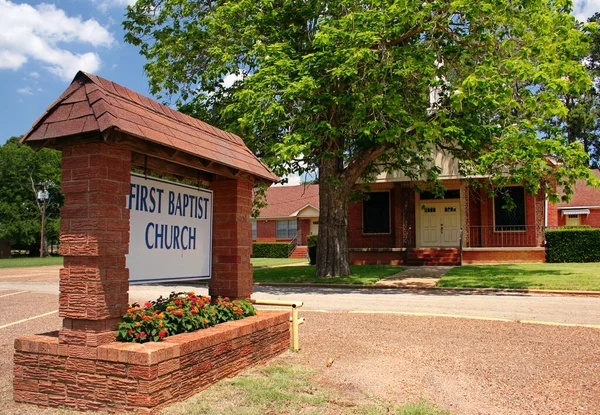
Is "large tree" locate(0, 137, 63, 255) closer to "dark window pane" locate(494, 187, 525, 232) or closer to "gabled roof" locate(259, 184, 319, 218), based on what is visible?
"gabled roof" locate(259, 184, 319, 218)

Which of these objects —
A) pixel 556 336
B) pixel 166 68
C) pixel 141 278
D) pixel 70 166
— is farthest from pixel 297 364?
pixel 166 68

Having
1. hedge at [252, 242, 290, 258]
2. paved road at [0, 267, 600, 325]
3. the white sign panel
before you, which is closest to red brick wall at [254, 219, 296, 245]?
hedge at [252, 242, 290, 258]

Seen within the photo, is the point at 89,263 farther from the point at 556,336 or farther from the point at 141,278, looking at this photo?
the point at 556,336

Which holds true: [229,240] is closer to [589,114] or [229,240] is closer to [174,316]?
[174,316]

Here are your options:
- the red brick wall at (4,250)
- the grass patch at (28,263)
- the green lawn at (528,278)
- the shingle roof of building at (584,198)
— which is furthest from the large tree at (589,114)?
the red brick wall at (4,250)

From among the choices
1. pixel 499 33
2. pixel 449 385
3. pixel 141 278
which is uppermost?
pixel 499 33

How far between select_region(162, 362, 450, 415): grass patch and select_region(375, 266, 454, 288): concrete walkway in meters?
11.9

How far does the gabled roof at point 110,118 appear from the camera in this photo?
15.9 ft

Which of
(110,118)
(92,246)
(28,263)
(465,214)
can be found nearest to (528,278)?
(465,214)

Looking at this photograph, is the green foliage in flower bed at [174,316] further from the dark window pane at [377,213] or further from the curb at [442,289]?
the dark window pane at [377,213]

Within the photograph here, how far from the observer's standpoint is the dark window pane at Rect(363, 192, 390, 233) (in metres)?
28.0

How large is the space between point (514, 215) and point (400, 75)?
13.5 m

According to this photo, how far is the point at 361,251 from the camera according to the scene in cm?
2739

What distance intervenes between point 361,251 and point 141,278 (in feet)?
73.4
